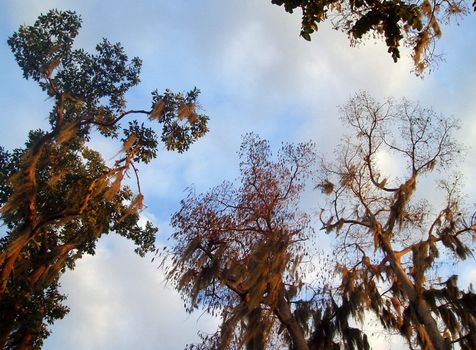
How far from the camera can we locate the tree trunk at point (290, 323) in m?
10.3

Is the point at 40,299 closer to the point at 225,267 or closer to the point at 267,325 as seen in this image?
the point at 225,267

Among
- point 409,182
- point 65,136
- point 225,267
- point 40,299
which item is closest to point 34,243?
point 40,299

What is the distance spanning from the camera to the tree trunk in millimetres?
10336

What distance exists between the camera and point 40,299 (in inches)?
520

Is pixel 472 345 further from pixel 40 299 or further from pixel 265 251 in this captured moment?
pixel 40 299

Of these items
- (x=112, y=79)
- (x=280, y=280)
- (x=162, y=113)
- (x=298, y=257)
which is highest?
(x=112, y=79)

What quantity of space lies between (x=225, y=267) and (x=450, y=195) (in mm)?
9081

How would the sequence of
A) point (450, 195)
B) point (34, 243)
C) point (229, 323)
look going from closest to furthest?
point (229, 323), point (34, 243), point (450, 195)

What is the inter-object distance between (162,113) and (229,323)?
7360mm

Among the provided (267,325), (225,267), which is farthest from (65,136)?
(267,325)

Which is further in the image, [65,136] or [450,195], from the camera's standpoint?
[450,195]

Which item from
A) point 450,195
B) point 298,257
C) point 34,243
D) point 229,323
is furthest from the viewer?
point 450,195

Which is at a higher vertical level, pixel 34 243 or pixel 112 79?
pixel 112 79

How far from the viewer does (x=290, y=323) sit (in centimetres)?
1054
